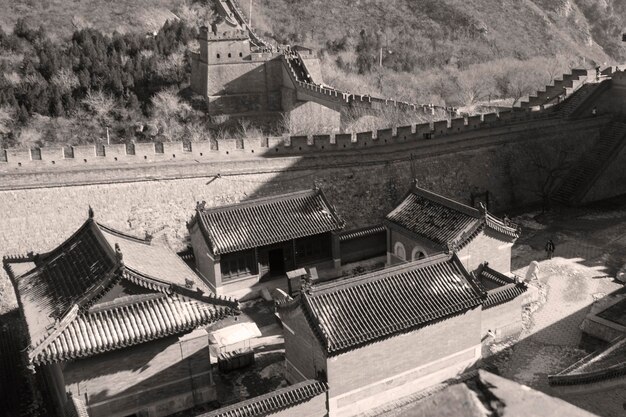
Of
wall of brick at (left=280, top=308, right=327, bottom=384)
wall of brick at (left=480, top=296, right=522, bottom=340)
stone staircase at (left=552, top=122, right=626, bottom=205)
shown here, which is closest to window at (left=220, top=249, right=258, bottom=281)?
wall of brick at (left=280, top=308, right=327, bottom=384)

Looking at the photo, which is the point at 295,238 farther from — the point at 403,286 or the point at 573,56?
the point at 573,56

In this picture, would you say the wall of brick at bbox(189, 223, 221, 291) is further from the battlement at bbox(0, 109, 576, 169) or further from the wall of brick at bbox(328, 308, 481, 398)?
the wall of brick at bbox(328, 308, 481, 398)

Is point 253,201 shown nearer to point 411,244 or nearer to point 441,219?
point 411,244

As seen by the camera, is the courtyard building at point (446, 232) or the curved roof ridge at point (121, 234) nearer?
the curved roof ridge at point (121, 234)

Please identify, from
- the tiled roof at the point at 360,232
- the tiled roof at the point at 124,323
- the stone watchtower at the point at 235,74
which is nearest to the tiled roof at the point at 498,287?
the tiled roof at the point at 360,232

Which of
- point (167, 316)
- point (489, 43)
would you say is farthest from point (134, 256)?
point (489, 43)

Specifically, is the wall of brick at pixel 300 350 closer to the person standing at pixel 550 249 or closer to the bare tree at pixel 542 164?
the person standing at pixel 550 249
